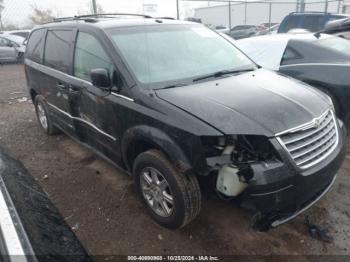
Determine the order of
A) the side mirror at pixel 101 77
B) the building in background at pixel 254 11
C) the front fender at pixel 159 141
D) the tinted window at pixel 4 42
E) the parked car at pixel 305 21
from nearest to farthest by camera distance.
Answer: the front fender at pixel 159 141, the side mirror at pixel 101 77, the parked car at pixel 305 21, the tinted window at pixel 4 42, the building in background at pixel 254 11

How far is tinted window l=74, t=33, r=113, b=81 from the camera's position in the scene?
321 centimetres

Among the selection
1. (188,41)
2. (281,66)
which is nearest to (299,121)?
(188,41)

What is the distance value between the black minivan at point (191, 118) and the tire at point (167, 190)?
0.04 ft

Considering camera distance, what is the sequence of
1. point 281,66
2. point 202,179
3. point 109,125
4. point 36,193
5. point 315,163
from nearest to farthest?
1. point 36,193
2. point 315,163
3. point 202,179
4. point 109,125
5. point 281,66

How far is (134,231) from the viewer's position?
2971 mm

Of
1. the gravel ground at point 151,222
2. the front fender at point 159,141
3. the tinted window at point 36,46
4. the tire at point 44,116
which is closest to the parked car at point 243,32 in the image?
the tinted window at point 36,46

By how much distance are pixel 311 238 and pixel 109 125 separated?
217cm

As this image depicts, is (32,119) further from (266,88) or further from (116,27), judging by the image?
(266,88)

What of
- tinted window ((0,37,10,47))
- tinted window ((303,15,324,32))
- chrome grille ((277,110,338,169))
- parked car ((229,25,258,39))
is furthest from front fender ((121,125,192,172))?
parked car ((229,25,258,39))

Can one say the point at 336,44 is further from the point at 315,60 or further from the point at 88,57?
the point at 88,57

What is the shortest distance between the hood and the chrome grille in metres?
0.06

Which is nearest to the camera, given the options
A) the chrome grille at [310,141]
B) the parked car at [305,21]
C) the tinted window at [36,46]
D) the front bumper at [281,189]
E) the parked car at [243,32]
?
the front bumper at [281,189]

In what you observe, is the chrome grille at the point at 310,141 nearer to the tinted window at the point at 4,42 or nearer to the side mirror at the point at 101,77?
the side mirror at the point at 101,77

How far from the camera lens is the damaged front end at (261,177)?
2.26 m
